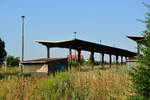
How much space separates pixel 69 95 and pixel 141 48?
7.15 feet

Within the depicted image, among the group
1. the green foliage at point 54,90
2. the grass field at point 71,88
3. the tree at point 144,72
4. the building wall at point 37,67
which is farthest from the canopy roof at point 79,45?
the tree at point 144,72

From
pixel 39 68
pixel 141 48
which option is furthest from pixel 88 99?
pixel 39 68

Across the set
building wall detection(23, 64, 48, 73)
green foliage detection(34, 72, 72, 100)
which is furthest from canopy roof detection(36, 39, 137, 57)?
green foliage detection(34, 72, 72, 100)

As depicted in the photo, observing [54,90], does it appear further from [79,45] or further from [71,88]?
[79,45]

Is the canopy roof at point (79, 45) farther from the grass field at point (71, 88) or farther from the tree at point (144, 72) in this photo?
the tree at point (144, 72)

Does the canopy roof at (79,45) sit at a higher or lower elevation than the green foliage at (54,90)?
higher

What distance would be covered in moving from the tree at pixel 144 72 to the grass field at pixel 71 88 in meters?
0.66

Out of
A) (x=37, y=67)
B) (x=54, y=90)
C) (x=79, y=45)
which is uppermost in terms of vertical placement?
A: (x=79, y=45)

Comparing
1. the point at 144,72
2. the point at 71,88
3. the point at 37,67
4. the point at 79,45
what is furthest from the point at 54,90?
the point at 79,45

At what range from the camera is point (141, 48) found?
26.4 feet

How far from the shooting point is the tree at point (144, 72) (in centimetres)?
780

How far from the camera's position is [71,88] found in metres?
9.44

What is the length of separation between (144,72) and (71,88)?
7.80 ft

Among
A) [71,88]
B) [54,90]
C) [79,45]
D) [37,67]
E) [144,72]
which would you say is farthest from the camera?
[79,45]
